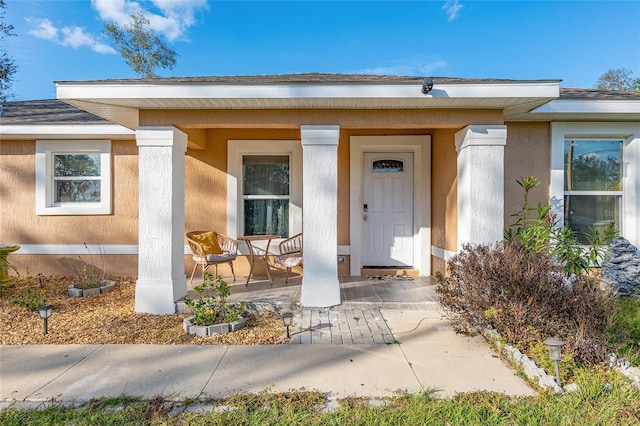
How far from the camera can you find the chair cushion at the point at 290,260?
4.98 metres

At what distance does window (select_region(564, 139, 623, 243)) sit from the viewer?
207 inches

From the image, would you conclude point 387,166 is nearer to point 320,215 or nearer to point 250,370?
point 320,215

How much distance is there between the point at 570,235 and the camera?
4680 mm

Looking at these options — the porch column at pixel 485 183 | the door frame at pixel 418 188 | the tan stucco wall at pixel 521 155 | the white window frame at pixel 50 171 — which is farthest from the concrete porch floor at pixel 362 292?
the white window frame at pixel 50 171

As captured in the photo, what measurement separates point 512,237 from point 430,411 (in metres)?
3.31

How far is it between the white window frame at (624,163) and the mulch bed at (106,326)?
463cm

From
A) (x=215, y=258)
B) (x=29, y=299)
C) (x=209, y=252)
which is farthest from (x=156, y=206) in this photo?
(x=29, y=299)

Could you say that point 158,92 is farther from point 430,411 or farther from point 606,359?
point 606,359

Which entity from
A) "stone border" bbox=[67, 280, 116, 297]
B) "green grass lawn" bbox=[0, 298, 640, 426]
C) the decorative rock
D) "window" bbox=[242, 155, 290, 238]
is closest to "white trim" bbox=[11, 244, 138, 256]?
"stone border" bbox=[67, 280, 116, 297]

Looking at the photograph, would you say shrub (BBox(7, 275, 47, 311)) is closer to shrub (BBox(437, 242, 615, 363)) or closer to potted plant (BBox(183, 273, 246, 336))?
potted plant (BBox(183, 273, 246, 336))

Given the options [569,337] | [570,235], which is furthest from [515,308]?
[570,235]

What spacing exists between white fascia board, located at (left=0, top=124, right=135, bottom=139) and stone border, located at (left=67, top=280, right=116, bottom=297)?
2519mm

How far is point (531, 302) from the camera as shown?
9.86ft

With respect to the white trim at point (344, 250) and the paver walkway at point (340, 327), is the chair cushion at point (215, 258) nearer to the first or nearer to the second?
the paver walkway at point (340, 327)
